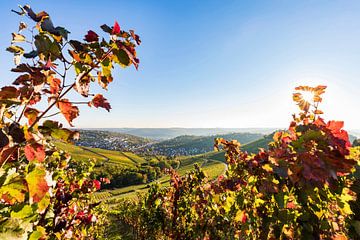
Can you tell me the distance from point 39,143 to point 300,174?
1.98m

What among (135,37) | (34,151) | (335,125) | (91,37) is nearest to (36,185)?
(34,151)

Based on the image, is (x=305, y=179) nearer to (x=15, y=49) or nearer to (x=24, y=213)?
(x=24, y=213)

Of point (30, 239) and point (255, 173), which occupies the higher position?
point (255, 173)

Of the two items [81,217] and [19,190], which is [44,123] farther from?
[81,217]

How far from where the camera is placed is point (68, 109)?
1.61 metres

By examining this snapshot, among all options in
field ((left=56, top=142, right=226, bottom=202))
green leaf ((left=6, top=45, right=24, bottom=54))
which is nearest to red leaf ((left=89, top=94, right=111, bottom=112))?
green leaf ((left=6, top=45, right=24, bottom=54))

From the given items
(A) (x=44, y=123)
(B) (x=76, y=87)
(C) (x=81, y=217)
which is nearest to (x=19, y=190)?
(A) (x=44, y=123)

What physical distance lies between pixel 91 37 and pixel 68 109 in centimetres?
51

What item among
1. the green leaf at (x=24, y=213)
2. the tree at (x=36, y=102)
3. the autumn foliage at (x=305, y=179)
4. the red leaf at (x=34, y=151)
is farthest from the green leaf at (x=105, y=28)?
the autumn foliage at (x=305, y=179)

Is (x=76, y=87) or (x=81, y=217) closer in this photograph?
(x=76, y=87)

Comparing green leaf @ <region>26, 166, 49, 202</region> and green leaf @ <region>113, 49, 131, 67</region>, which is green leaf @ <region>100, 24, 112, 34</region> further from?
green leaf @ <region>26, 166, 49, 202</region>

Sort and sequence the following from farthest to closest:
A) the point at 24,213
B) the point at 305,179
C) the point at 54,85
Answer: the point at 305,179 → the point at 54,85 → the point at 24,213

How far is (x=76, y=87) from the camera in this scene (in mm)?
1530

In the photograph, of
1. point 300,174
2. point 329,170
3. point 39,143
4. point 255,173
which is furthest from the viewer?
point 255,173
